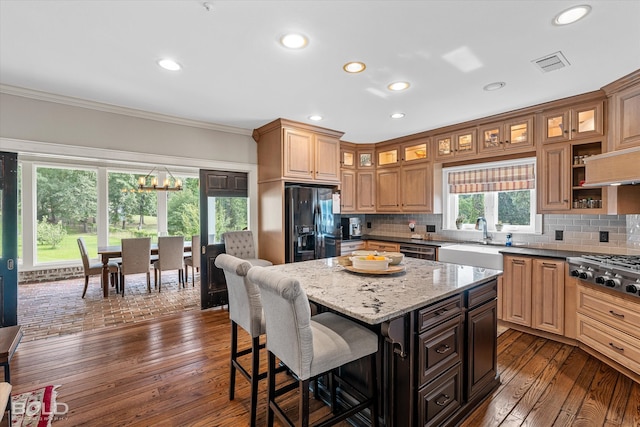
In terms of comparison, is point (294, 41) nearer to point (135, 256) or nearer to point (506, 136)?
point (506, 136)

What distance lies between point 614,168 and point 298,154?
10.6 feet

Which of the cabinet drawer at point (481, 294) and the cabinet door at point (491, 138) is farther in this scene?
the cabinet door at point (491, 138)

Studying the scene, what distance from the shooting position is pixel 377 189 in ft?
17.5

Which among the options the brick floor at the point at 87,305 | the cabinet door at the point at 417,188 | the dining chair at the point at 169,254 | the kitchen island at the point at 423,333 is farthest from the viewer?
the dining chair at the point at 169,254

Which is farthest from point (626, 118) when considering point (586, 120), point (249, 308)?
point (249, 308)

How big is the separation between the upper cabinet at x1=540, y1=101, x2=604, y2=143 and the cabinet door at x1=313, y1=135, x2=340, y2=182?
2.55 meters

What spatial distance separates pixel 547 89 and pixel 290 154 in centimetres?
283

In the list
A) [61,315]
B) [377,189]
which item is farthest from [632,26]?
[61,315]

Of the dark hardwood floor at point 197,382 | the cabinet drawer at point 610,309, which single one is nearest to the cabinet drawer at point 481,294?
the dark hardwood floor at point 197,382

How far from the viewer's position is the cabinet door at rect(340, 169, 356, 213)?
5.15 meters

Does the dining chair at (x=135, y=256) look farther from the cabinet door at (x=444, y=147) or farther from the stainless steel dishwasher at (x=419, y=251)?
the cabinet door at (x=444, y=147)

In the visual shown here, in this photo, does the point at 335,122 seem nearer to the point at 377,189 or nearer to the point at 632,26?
the point at 377,189

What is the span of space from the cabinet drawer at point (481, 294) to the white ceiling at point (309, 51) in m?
1.71

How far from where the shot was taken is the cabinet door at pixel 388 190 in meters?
5.02
